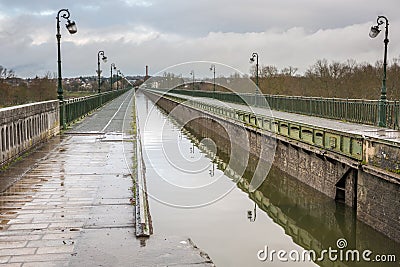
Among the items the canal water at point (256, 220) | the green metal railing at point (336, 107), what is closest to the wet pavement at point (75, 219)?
the canal water at point (256, 220)

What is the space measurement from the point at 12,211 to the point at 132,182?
3159mm

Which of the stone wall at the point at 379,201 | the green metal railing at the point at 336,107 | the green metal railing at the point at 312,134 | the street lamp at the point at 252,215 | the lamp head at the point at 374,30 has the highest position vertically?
the lamp head at the point at 374,30

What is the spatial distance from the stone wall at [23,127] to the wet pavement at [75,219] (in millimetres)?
460

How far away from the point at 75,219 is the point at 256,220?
6373 millimetres

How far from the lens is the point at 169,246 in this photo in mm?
7348

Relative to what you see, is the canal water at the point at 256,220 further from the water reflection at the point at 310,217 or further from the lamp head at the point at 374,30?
the lamp head at the point at 374,30

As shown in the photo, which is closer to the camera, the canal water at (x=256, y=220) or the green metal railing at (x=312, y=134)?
the canal water at (x=256, y=220)

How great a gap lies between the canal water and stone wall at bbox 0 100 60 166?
13.6ft

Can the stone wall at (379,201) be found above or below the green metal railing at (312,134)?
below

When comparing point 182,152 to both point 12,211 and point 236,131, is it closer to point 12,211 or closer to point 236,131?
point 236,131

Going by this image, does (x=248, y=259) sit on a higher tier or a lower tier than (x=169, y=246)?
lower

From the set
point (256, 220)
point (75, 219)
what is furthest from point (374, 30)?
point (75, 219)

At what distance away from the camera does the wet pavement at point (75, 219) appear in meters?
6.77

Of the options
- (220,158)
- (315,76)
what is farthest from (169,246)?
(315,76)
